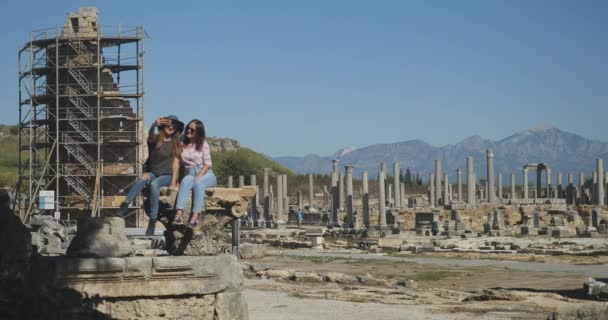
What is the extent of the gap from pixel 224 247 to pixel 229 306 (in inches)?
39.2

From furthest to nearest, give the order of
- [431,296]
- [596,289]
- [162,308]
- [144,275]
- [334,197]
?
1. [334,197]
2. [431,296]
3. [596,289]
4. [162,308]
5. [144,275]

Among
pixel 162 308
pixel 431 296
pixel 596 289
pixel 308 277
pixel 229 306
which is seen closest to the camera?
pixel 162 308

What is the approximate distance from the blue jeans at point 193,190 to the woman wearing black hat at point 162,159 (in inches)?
11.0

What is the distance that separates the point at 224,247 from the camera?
10.1 meters

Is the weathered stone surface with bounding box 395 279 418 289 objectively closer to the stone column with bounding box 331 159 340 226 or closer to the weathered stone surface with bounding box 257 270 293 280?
the weathered stone surface with bounding box 257 270 293 280

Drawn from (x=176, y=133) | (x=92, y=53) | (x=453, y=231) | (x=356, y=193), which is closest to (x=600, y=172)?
(x=453, y=231)

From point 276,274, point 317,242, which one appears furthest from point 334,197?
point 276,274

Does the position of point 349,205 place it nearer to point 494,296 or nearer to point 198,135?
point 494,296

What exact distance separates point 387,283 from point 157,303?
40.0 ft

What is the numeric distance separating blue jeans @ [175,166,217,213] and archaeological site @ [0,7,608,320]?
7cm

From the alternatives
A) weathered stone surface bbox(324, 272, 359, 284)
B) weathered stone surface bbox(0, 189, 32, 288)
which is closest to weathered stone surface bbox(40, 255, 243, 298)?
weathered stone surface bbox(0, 189, 32, 288)

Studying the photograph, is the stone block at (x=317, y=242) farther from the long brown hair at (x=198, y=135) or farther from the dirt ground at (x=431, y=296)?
the long brown hair at (x=198, y=135)

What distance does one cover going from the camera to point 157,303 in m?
8.93

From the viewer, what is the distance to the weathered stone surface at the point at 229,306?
9.26 meters
